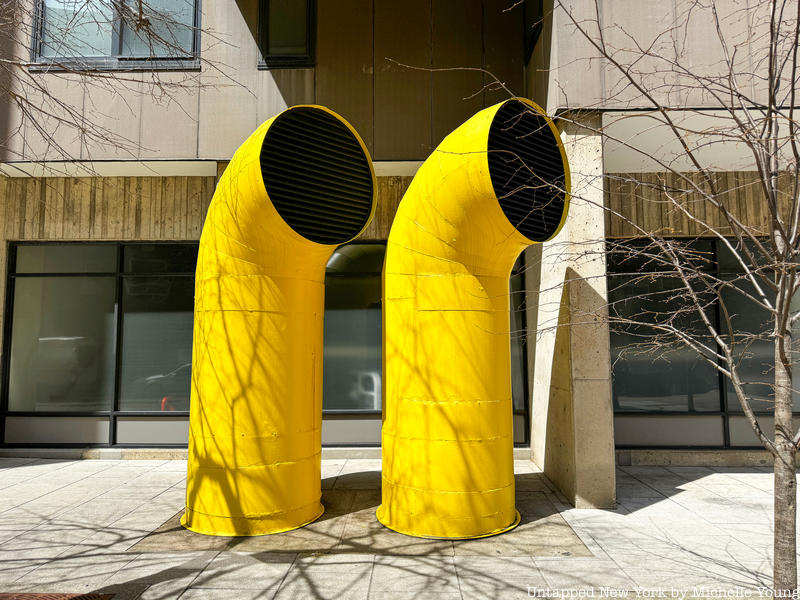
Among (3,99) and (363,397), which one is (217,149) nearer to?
(3,99)

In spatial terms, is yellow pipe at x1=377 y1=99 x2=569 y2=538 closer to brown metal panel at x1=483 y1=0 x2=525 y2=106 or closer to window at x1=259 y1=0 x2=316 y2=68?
brown metal panel at x1=483 y1=0 x2=525 y2=106

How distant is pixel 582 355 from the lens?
613 cm

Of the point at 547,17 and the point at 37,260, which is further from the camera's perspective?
the point at 37,260

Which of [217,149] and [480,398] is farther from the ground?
[217,149]

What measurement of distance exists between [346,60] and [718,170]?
5.35 meters

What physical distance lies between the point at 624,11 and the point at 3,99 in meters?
8.96

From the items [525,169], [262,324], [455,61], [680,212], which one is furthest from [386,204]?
[680,212]

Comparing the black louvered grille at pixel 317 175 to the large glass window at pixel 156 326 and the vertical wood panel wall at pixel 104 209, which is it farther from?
the large glass window at pixel 156 326

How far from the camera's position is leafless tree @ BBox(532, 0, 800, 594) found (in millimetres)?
2969

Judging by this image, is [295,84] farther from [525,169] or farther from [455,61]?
[525,169]

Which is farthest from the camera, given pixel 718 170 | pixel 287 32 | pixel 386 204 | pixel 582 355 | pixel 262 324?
pixel 386 204

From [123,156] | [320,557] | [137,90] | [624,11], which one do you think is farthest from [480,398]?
[137,90]

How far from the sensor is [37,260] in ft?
30.0

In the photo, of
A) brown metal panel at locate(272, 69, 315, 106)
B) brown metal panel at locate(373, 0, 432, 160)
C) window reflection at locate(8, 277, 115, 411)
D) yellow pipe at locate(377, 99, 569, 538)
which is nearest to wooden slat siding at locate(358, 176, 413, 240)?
brown metal panel at locate(373, 0, 432, 160)
